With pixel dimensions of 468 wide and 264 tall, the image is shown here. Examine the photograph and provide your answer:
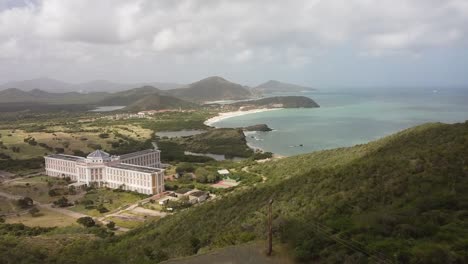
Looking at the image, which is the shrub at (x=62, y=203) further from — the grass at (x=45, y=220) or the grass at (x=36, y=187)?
the grass at (x=36, y=187)

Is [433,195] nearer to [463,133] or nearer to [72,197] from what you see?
[463,133]

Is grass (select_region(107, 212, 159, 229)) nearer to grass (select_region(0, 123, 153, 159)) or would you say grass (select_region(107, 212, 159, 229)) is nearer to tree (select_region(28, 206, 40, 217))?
tree (select_region(28, 206, 40, 217))

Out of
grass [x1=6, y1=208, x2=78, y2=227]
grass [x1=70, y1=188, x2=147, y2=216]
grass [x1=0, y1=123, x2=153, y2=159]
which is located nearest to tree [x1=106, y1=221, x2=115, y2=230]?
grass [x1=6, y1=208, x2=78, y2=227]

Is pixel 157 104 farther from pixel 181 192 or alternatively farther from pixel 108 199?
pixel 181 192

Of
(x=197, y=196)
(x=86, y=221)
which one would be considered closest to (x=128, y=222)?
(x=86, y=221)

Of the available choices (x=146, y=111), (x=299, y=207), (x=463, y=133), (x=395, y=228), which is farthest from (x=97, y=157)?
(x=146, y=111)

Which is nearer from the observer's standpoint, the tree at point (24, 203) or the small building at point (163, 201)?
the small building at point (163, 201)

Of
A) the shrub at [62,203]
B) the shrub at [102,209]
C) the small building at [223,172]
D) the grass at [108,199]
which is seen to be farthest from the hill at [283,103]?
the shrub at [102,209]
